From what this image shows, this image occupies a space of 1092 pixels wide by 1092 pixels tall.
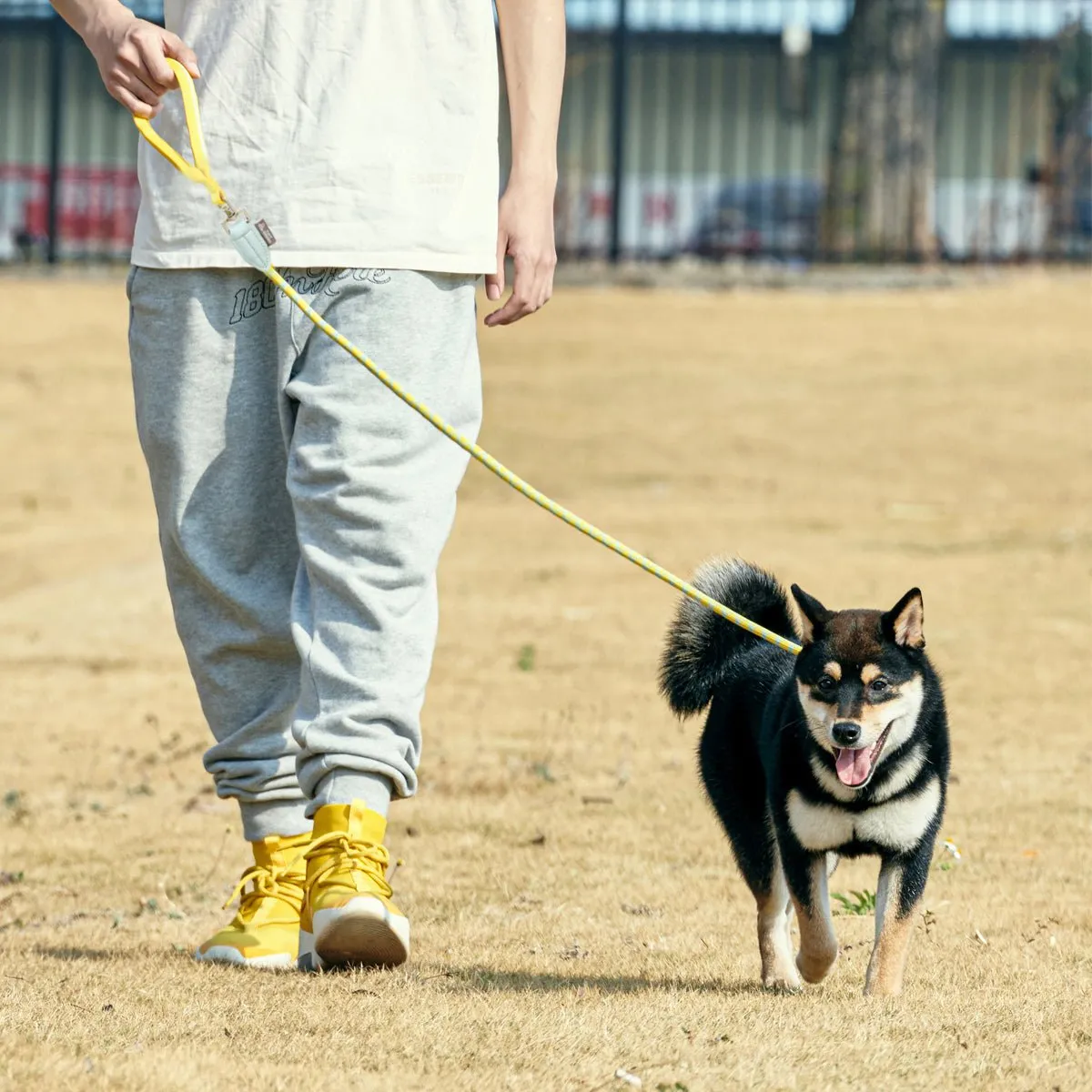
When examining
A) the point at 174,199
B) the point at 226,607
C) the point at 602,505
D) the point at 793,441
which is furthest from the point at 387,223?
the point at 793,441

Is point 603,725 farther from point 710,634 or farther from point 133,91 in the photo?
point 133,91

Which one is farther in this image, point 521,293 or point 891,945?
point 521,293

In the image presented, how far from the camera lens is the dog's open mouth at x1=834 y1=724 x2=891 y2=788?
2990 millimetres

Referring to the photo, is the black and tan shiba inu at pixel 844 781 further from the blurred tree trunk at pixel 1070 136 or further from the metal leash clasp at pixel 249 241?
the blurred tree trunk at pixel 1070 136

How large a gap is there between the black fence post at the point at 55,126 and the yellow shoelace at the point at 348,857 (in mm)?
11873

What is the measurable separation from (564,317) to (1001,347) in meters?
2.87

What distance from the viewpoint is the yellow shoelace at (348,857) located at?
2953 mm

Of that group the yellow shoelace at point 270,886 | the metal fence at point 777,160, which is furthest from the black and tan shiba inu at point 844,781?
the metal fence at point 777,160

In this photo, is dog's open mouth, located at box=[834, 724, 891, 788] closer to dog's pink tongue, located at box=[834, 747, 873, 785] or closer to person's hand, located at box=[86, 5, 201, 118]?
dog's pink tongue, located at box=[834, 747, 873, 785]

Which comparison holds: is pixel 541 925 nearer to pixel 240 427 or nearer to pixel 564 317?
pixel 240 427

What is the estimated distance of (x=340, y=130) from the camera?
3.05 m

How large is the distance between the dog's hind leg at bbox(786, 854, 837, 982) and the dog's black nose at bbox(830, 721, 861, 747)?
0.24 m

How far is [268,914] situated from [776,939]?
839 millimetres

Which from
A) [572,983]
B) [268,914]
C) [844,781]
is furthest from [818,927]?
[268,914]
